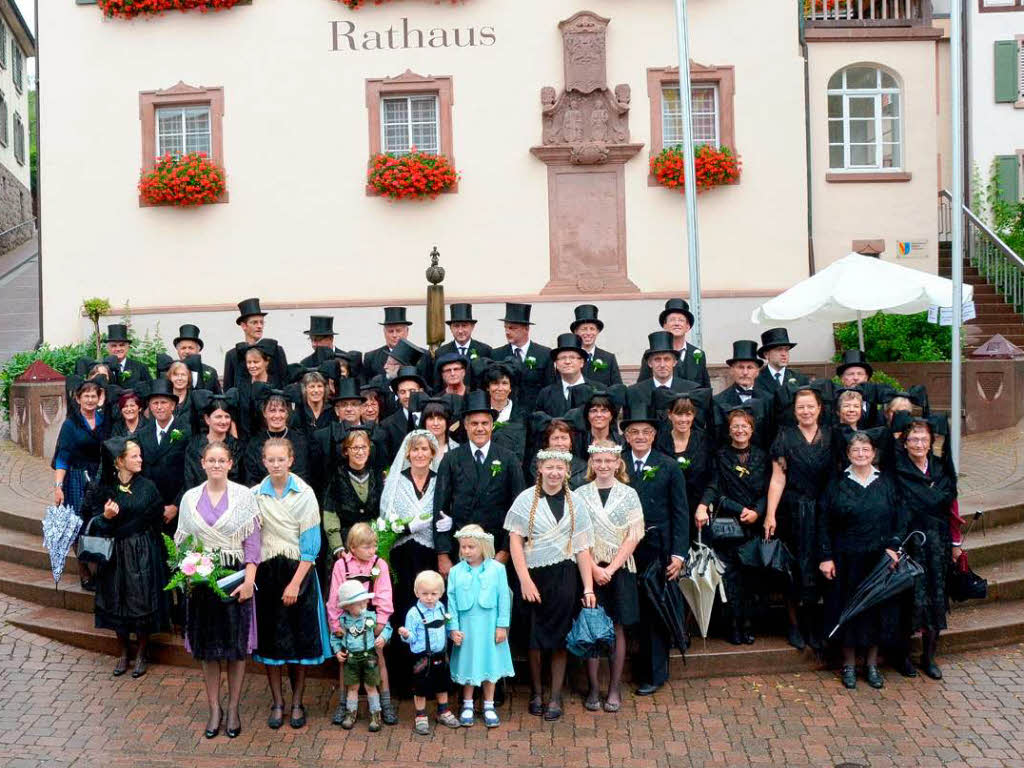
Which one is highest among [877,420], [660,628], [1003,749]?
[877,420]

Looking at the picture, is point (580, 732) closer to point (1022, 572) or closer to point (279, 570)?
point (279, 570)

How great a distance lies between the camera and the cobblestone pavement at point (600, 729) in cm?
682

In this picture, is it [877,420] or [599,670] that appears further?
[877,420]

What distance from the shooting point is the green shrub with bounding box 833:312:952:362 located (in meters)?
15.2

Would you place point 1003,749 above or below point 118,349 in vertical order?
below

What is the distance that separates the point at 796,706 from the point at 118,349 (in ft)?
22.5

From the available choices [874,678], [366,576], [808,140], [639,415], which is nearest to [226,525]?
[366,576]

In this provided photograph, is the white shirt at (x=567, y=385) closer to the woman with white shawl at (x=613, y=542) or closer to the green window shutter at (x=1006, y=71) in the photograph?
the woman with white shawl at (x=613, y=542)

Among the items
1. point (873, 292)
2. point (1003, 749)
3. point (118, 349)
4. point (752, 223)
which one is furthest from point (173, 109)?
point (1003, 749)

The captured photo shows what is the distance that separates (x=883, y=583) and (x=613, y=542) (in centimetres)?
183

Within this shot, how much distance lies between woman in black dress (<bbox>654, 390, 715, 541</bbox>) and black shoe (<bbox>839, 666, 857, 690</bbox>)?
1.34 m

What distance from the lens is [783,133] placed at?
1641 cm

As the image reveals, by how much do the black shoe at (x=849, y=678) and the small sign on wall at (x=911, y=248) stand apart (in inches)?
442

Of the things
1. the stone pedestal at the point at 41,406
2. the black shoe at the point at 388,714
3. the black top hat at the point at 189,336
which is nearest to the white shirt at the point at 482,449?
the black shoe at the point at 388,714
